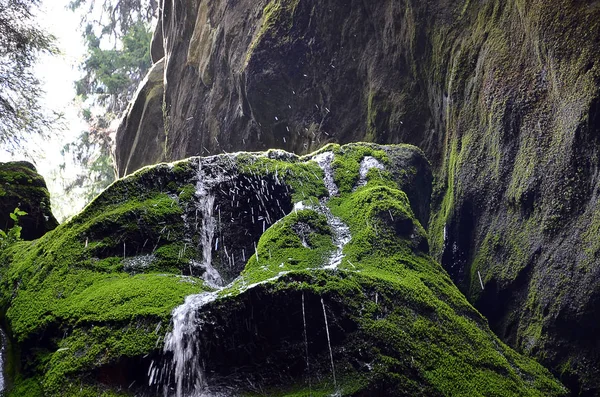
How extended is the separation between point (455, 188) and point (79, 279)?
4669mm

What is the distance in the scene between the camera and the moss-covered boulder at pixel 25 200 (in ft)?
29.0

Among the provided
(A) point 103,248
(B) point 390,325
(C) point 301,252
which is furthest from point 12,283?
(B) point 390,325

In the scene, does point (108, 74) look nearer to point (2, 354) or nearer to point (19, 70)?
point (19, 70)

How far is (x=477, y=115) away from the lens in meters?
7.23

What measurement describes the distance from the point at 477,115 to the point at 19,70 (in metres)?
10.2

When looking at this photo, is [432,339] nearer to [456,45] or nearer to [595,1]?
[595,1]

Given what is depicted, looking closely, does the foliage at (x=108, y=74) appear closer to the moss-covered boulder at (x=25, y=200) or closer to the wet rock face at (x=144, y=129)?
the wet rock face at (x=144, y=129)

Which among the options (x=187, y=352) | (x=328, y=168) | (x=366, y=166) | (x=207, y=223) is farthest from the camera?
(x=328, y=168)

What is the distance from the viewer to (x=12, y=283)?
21.3ft

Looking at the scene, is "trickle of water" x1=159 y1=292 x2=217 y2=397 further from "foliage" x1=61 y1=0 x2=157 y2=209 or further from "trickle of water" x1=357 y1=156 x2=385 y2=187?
"foliage" x1=61 y1=0 x2=157 y2=209

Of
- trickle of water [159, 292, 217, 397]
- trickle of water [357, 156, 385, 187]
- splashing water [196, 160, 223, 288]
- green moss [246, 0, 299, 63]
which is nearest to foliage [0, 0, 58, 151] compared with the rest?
green moss [246, 0, 299, 63]

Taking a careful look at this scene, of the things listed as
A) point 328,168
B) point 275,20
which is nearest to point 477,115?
point 328,168

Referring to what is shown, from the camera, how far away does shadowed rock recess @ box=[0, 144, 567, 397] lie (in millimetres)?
4484

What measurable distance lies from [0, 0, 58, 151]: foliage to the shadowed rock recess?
6.10 metres
